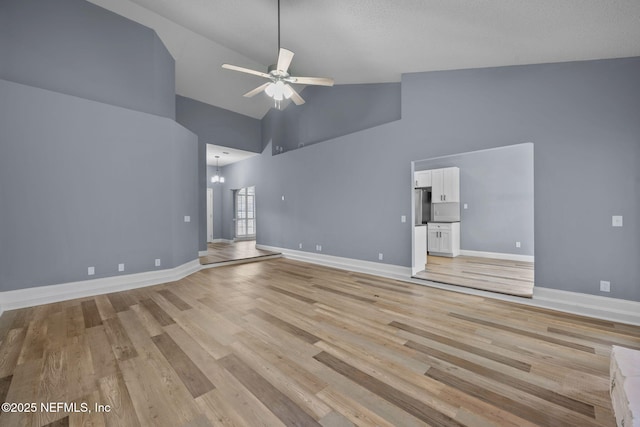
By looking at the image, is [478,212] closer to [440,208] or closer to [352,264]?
[440,208]

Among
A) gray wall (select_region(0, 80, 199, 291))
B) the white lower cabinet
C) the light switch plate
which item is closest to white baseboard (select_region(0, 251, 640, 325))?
gray wall (select_region(0, 80, 199, 291))

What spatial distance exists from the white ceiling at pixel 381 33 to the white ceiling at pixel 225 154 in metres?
1.86

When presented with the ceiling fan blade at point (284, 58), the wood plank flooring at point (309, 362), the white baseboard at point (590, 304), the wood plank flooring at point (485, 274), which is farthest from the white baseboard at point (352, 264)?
the ceiling fan blade at point (284, 58)

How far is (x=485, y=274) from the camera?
5.01 m

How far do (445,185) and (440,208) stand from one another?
728 mm

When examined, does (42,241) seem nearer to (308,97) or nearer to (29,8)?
(29,8)

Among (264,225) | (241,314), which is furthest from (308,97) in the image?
(241,314)

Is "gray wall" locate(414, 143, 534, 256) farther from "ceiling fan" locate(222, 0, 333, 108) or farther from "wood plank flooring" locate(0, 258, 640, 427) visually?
"ceiling fan" locate(222, 0, 333, 108)

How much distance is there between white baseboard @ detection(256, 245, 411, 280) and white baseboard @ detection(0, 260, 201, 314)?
2.87 meters

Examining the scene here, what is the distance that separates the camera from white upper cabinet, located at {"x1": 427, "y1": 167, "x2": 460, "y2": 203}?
721 cm

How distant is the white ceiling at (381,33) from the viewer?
262 centimetres

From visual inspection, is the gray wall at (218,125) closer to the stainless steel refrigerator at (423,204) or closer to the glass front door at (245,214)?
the glass front door at (245,214)

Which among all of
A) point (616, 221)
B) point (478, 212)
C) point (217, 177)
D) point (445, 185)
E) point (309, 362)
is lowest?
point (309, 362)

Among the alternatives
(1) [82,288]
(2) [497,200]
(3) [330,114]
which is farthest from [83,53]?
(2) [497,200]
